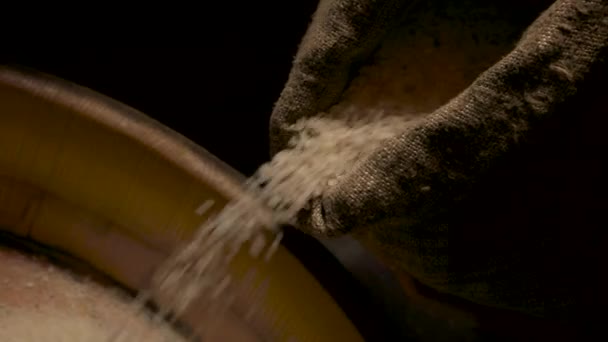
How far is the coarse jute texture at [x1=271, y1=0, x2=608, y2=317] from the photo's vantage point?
0.54 m

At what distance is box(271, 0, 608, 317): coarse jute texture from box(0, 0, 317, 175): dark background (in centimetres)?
48

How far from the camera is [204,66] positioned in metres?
1.21

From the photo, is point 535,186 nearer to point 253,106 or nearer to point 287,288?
point 287,288

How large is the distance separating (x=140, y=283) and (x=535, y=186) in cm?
62

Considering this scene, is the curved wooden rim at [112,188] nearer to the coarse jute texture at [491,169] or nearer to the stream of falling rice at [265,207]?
the stream of falling rice at [265,207]

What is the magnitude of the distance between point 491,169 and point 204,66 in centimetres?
72

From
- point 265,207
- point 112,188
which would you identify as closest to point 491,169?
point 265,207

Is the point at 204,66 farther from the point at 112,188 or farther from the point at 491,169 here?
the point at 491,169

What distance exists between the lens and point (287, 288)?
87cm

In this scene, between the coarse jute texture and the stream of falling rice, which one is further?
the stream of falling rice

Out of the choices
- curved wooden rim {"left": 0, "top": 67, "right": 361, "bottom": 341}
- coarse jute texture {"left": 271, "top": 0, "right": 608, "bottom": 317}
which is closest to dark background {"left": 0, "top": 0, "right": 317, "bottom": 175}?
curved wooden rim {"left": 0, "top": 67, "right": 361, "bottom": 341}

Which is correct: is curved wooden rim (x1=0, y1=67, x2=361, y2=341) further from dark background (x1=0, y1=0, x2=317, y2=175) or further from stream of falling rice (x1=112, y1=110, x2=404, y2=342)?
dark background (x1=0, y1=0, x2=317, y2=175)

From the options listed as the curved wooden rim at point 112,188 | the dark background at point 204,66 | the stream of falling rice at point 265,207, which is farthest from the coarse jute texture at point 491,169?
the dark background at point 204,66

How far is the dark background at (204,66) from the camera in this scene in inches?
46.1
